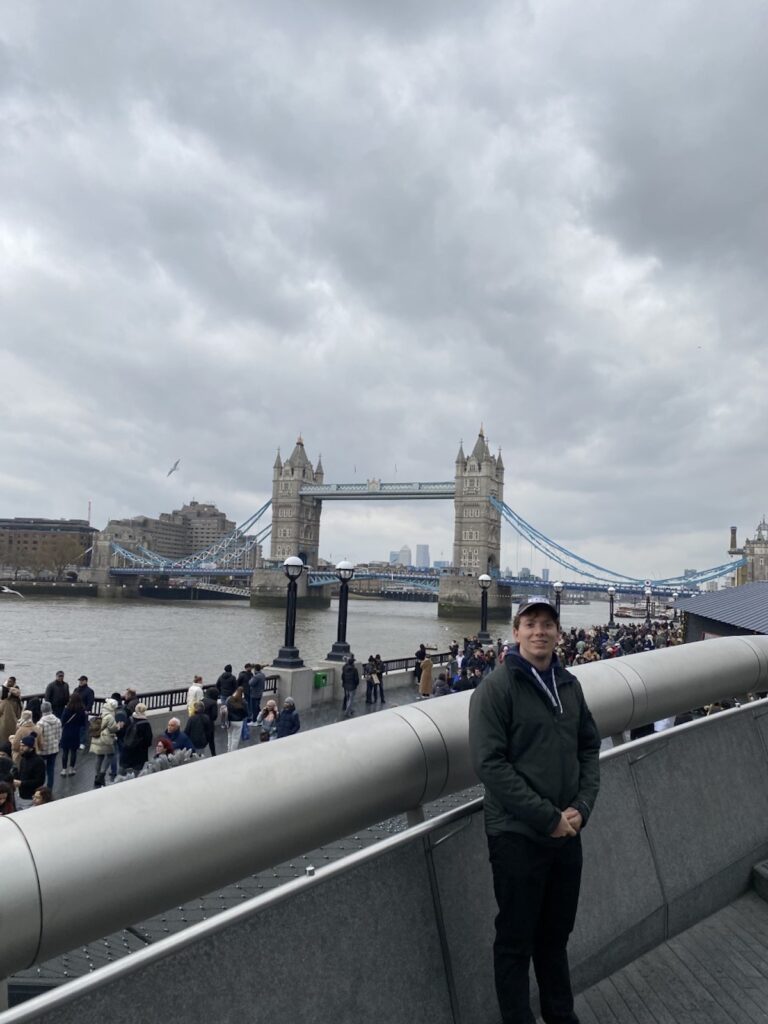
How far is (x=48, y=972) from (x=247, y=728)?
29.8ft

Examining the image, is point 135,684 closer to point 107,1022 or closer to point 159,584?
point 107,1022

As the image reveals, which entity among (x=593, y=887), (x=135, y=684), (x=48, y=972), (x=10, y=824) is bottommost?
(x=135, y=684)

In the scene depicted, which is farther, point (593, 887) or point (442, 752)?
point (593, 887)

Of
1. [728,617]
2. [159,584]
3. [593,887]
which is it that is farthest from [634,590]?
[593,887]

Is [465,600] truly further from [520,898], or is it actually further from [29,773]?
[520,898]

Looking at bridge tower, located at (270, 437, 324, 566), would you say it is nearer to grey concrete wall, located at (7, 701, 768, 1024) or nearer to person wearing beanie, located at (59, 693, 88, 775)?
person wearing beanie, located at (59, 693, 88, 775)

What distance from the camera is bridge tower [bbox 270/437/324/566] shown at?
112 metres

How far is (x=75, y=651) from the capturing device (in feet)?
97.0

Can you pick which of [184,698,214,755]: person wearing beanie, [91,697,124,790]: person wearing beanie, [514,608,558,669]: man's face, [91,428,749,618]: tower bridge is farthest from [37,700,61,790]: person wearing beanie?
[91,428,749,618]: tower bridge

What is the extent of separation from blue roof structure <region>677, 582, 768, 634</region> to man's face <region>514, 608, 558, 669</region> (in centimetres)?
963

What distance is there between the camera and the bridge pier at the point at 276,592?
285 ft

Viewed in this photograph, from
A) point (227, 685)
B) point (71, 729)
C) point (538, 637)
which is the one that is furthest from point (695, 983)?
point (227, 685)

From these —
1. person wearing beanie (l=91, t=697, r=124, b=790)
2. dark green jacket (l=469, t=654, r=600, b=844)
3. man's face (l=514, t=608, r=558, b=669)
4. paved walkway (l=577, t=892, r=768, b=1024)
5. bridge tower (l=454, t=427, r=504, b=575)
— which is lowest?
person wearing beanie (l=91, t=697, r=124, b=790)

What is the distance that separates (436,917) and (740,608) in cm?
1406
